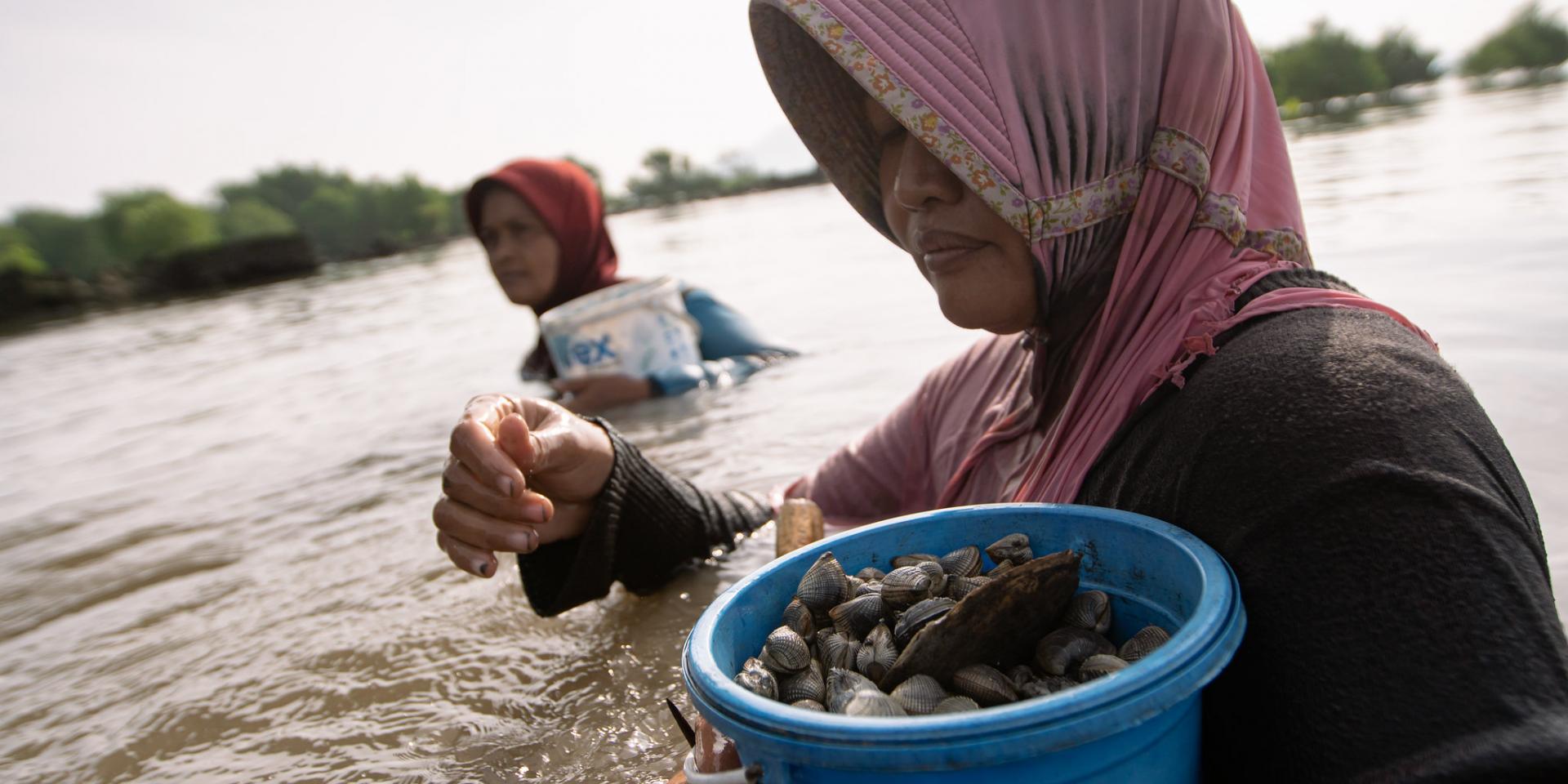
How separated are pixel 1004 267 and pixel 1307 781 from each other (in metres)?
0.89

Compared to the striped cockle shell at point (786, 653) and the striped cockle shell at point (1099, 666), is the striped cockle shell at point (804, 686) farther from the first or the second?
the striped cockle shell at point (1099, 666)

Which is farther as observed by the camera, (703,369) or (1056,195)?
(703,369)

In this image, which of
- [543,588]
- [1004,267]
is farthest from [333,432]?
[1004,267]

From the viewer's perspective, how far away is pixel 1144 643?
1.13m

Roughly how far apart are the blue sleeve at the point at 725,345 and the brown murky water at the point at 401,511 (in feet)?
0.88

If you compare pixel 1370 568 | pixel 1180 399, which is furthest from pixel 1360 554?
pixel 1180 399

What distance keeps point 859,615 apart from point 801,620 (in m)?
0.08

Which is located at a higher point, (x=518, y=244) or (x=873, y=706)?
(x=518, y=244)

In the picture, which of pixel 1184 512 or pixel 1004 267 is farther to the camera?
pixel 1004 267

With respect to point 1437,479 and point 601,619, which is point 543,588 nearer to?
point 601,619

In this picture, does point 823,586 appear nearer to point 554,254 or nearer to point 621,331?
point 621,331

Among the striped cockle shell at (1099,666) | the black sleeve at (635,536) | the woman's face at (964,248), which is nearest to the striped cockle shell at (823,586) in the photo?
the striped cockle shell at (1099,666)

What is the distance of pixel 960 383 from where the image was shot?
2.39 meters

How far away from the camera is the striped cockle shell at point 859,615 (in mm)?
1280
